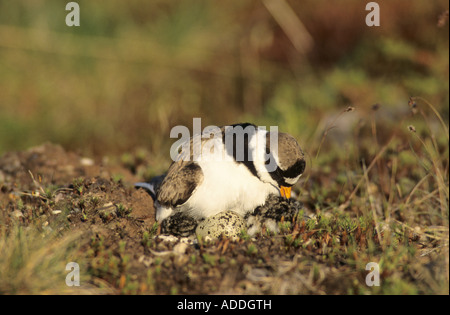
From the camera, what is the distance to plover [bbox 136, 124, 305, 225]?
4.34 metres

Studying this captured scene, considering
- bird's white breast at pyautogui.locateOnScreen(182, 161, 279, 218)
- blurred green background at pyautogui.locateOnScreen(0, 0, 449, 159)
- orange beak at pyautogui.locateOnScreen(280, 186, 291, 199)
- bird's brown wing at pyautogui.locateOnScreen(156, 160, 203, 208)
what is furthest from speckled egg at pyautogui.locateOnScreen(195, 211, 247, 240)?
blurred green background at pyautogui.locateOnScreen(0, 0, 449, 159)

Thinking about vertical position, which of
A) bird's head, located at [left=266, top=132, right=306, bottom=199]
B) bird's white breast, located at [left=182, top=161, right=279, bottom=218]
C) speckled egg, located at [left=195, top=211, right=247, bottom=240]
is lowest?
speckled egg, located at [left=195, top=211, right=247, bottom=240]

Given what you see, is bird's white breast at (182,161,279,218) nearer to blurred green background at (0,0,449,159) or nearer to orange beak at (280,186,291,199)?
orange beak at (280,186,291,199)

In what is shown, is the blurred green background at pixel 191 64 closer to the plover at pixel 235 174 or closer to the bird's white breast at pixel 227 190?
the plover at pixel 235 174

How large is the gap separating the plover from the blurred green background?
11.5 feet

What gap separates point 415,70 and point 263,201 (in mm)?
5328

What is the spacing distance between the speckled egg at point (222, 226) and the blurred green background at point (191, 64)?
373 cm

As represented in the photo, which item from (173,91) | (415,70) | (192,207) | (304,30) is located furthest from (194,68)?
(192,207)

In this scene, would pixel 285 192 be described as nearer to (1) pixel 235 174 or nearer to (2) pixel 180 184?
(1) pixel 235 174

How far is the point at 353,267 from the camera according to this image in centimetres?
384

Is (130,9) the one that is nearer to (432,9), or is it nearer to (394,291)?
(432,9)

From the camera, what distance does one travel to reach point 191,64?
10.3m

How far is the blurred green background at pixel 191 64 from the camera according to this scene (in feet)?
28.3

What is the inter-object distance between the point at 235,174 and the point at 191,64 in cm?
630
